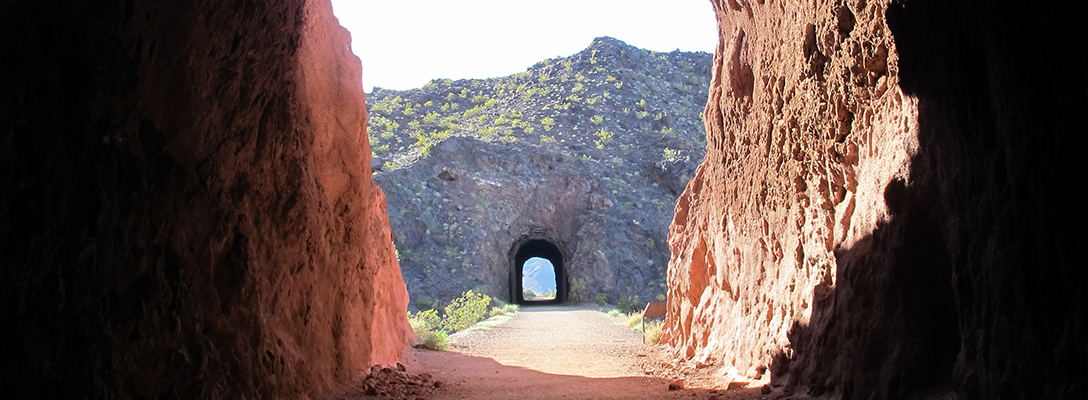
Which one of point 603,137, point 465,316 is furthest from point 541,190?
point 465,316

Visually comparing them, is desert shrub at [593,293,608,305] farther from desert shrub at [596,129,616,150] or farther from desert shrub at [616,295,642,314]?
desert shrub at [596,129,616,150]

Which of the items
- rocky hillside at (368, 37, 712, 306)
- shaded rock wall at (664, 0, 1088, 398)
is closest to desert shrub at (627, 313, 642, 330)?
shaded rock wall at (664, 0, 1088, 398)

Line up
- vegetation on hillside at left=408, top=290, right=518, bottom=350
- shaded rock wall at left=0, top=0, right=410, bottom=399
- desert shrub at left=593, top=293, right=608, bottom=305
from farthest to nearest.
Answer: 1. desert shrub at left=593, top=293, right=608, bottom=305
2. vegetation on hillside at left=408, top=290, right=518, bottom=350
3. shaded rock wall at left=0, top=0, right=410, bottom=399

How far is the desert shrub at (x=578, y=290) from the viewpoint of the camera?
33938 mm

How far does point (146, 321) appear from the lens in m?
5.07

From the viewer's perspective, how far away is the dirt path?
353 inches

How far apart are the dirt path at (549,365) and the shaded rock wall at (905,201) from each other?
1.43 meters

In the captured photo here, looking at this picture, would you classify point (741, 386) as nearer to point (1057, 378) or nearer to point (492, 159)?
point (1057, 378)

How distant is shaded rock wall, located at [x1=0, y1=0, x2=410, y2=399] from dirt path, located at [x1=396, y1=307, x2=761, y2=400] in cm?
284

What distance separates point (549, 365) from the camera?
41.0ft

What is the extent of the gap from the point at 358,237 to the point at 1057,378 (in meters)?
8.36

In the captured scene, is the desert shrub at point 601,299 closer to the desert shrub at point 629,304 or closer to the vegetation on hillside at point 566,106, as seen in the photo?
the desert shrub at point 629,304

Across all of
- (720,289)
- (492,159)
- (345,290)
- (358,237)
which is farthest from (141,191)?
(492,159)

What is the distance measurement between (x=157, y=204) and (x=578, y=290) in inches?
1168
